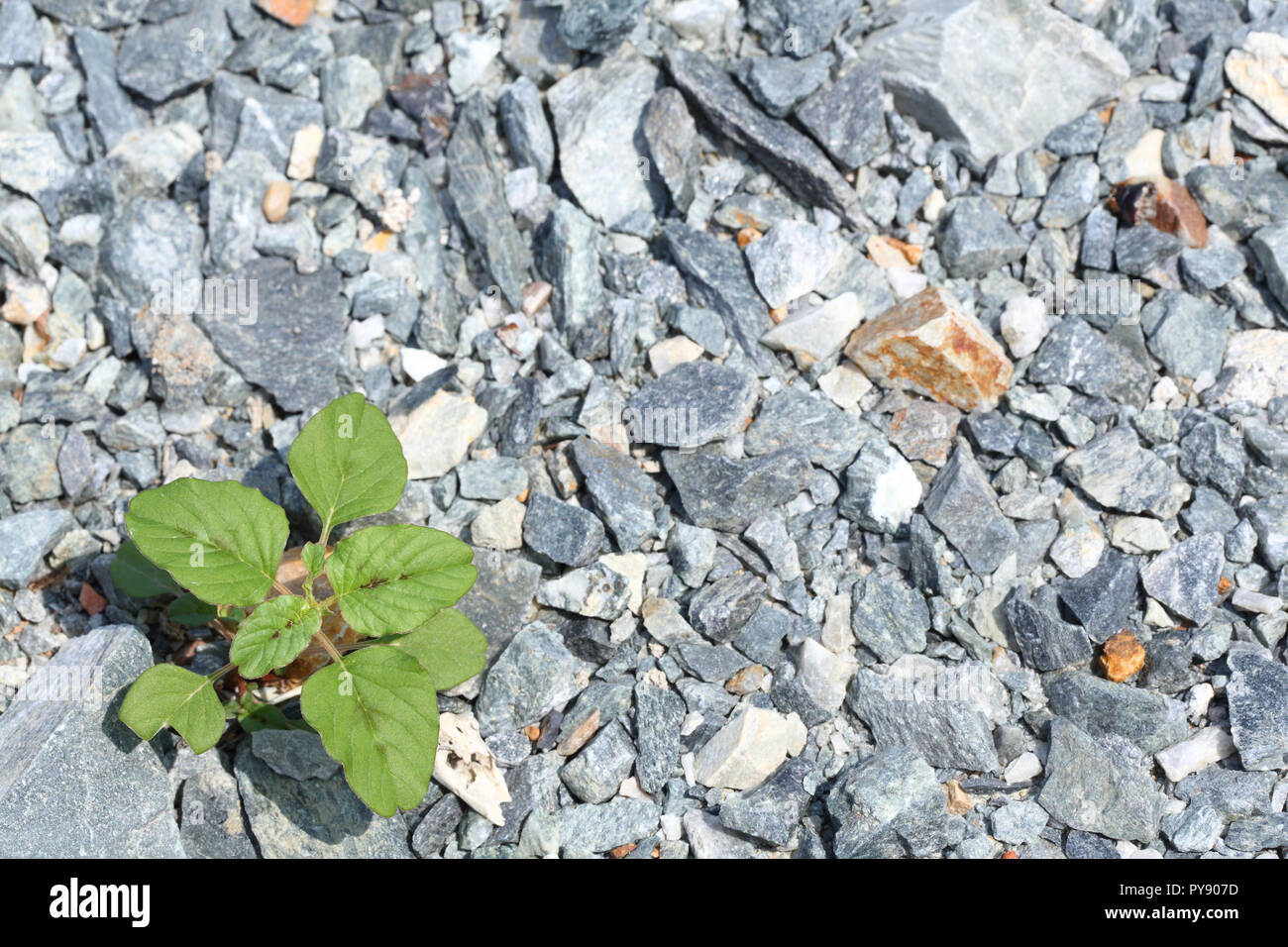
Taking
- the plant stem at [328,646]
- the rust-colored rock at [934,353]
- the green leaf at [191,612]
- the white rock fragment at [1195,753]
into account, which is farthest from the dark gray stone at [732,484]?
the green leaf at [191,612]

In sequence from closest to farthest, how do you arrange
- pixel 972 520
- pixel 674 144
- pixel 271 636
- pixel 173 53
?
pixel 271 636
pixel 972 520
pixel 674 144
pixel 173 53

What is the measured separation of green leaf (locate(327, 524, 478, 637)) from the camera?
149 inches

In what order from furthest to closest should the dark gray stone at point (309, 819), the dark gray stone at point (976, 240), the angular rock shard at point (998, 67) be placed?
1. the angular rock shard at point (998, 67)
2. the dark gray stone at point (976, 240)
3. the dark gray stone at point (309, 819)

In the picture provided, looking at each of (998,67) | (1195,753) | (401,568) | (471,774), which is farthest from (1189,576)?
(401,568)

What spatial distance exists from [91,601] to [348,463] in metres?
1.67

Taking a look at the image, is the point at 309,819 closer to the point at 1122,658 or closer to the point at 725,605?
the point at 725,605

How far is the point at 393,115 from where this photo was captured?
5648mm

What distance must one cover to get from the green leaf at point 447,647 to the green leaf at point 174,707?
71 centimetres

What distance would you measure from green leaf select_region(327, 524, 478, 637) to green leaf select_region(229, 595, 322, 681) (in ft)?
0.53

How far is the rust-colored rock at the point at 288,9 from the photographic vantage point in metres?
5.84

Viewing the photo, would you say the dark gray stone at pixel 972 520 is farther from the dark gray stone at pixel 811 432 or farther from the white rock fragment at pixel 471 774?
the white rock fragment at pixel 471 774

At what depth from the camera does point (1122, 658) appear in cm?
439

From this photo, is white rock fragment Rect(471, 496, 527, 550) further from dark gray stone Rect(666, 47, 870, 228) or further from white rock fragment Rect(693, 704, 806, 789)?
dark gray stone Rect(666, 47, 870, 228)

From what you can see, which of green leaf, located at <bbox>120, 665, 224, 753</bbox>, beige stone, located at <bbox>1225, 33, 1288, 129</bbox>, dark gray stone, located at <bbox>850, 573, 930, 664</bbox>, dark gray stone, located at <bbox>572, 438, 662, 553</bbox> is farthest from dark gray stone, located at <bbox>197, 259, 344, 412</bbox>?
beige stone, located at <bbox>1225, 33, 1288, 129</bbox>
